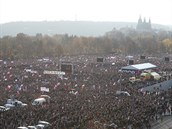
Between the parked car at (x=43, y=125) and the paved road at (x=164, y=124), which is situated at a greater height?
the parked car at (x=43, y=125)

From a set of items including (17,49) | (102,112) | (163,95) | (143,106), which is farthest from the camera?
(17,49)

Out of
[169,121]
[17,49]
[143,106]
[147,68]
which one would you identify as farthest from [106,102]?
[17,49]

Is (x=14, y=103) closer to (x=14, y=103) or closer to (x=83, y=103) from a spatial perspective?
(x=14, y=103)

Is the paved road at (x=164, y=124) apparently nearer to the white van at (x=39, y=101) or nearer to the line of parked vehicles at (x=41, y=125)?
the line of parked vehicles at (x=41, y=125)

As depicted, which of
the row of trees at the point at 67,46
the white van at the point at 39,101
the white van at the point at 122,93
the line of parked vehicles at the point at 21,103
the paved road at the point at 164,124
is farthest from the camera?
the row of trees at the point at 67,46

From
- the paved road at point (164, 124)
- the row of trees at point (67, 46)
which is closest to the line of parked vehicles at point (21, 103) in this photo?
the paved road at point (164, 124)

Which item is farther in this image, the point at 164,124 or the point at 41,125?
the point at 164,124

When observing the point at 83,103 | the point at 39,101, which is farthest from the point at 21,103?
the point at 83,103

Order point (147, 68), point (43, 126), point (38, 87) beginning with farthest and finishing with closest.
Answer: point (147, 68) → point (38, 87) → point (43, 126)

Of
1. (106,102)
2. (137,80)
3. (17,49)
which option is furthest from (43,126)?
(17,49)

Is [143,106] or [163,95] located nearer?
[143,106]

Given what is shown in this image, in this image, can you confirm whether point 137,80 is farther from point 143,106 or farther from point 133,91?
point 143,106
